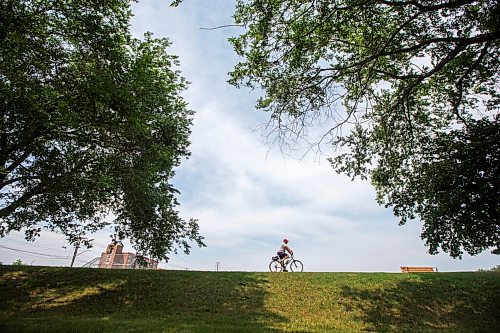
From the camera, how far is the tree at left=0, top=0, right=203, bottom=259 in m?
9.76

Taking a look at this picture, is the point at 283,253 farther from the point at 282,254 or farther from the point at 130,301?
the point at 130,301

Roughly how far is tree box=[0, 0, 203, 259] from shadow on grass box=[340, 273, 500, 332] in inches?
436

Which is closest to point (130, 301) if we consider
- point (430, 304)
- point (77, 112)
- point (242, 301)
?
point (242, 301)

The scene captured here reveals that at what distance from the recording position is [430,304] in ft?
47.4

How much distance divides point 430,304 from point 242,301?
8726mm

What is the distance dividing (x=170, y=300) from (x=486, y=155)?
14874 millimetres

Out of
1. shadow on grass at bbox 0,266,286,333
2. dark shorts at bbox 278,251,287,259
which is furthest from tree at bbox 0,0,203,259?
dark shorts at bbox 278,251,287,259

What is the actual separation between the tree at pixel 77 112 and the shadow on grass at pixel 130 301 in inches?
118

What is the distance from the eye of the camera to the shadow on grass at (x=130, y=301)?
10383 mm

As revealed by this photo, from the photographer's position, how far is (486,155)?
40.7 ft

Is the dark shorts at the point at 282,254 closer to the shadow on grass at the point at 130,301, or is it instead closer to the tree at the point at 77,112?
the shadow on grass at the point at 130,301

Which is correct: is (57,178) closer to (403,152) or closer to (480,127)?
(403,152)

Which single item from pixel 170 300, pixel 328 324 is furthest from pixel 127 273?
pixel 328 324

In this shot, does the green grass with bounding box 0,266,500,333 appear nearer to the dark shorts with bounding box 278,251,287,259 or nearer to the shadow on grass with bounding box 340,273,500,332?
the shadow on grass with bounding box 340,273,500,332
